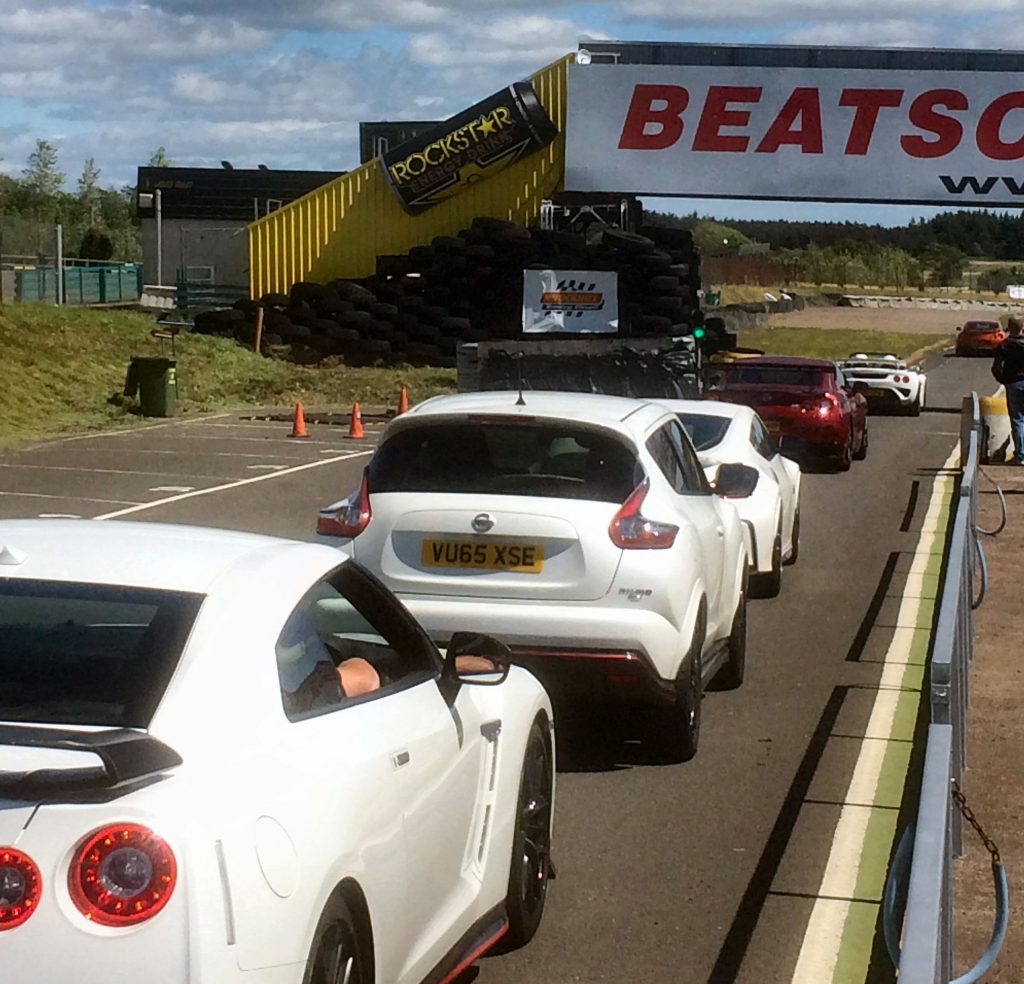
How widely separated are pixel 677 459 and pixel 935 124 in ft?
123

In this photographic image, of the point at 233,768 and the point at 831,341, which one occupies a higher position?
the point at 233,768

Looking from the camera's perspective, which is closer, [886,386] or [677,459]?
[677,459]

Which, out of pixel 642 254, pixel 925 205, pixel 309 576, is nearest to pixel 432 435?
pixel 309 576

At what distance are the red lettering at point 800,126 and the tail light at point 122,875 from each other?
4269cm

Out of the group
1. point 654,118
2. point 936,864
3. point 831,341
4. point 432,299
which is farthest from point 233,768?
point 831,341

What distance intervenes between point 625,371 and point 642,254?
13201 millimetres

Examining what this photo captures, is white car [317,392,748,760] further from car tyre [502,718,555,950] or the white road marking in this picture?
the white road marking

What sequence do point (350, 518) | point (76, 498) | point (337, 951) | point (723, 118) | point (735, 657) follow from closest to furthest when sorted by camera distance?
point (337, 951), point (350, 518), point (735, 657), point (76, 498), point (723, 118)

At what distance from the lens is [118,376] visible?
120ft

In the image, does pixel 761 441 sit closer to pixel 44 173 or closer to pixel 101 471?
pixel 101 471

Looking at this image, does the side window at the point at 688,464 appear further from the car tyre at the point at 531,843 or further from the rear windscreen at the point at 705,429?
the rear windscreen at the point at 705,429

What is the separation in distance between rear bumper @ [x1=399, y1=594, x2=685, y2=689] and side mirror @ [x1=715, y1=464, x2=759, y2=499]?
197 centimetres

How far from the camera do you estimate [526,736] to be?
5.82 m

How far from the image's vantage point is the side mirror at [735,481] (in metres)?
10.0
